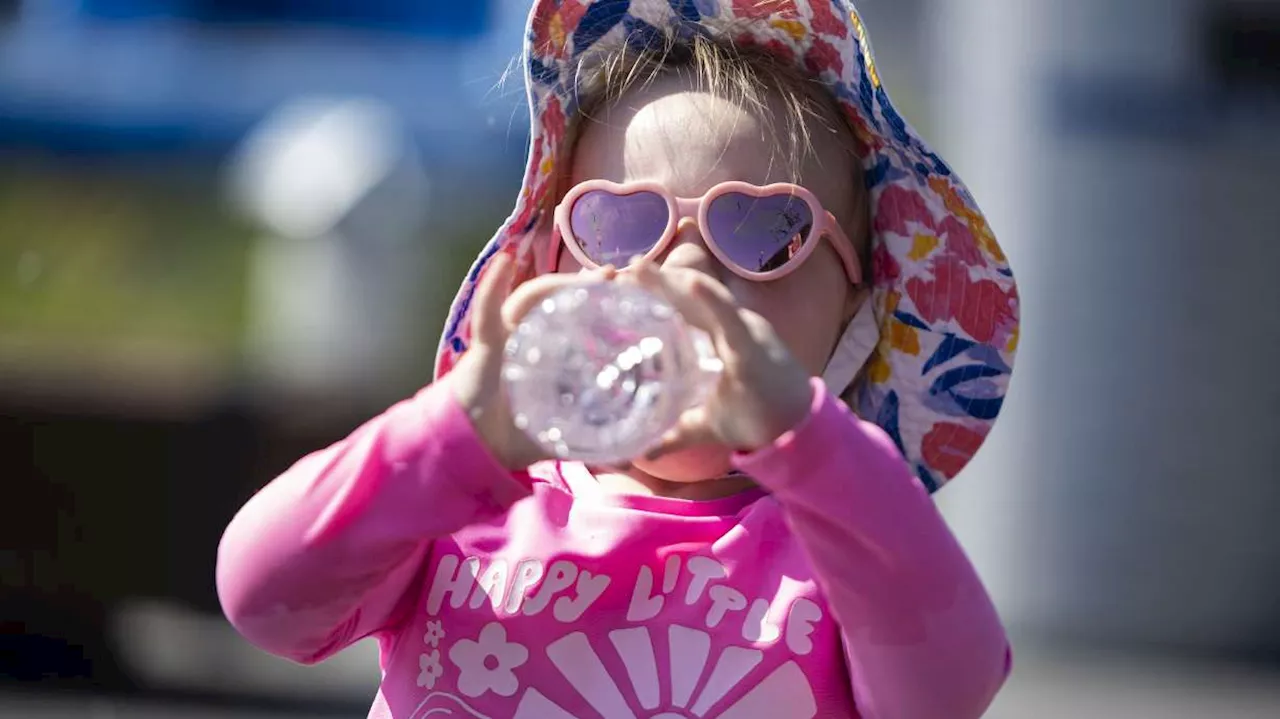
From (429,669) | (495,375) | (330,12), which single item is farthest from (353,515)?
(330,12)

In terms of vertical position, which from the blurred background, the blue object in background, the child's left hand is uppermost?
the child's left hand

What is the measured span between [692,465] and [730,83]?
17.8 inches

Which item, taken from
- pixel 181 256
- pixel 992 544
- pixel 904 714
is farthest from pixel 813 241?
pixel 181 256

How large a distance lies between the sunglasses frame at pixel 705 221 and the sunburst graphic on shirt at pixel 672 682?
40cm

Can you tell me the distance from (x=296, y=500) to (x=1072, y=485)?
5.41 m

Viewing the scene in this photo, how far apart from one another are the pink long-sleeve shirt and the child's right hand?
0.6 inches

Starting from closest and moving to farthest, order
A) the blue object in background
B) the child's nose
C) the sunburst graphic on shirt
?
the sunburst graphic on shirt, the child's nose, the blue object in background

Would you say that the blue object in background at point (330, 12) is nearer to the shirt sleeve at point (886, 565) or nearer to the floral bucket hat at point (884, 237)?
the floral bucket hat at point (884, 237)

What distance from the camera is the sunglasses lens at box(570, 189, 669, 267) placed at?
175 cm

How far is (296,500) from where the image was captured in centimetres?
150

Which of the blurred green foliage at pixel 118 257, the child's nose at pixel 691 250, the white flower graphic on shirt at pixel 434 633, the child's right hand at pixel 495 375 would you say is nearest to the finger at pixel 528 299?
the child's right hand at pixel 495 375

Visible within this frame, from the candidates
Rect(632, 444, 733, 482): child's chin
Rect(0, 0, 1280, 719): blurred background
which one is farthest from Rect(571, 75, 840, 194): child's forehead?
Rect(0, 0, 1280, 719): blurred background

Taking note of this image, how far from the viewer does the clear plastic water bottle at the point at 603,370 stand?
1377mm

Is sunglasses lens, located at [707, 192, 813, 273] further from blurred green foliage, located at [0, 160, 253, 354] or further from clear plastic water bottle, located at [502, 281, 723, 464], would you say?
blurred green foliage, located at [0, 160, 253, 354]
